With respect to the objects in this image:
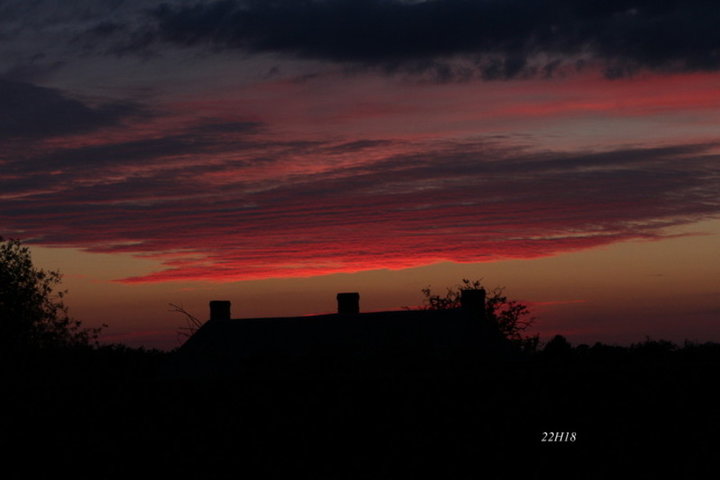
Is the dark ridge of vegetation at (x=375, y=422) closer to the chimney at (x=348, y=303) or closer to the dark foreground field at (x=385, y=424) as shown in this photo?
the dark foreground field at (x=385, y=424)

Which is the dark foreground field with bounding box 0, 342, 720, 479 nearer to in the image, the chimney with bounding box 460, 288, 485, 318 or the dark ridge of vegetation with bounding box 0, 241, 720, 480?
the dark ridge of vegetation with bounding box 0, 241, 720, 480

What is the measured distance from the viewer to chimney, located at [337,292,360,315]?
2031 inches

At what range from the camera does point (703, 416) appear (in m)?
38.1

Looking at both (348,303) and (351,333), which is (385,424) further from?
(348,303)

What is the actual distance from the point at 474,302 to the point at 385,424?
14.9 meters

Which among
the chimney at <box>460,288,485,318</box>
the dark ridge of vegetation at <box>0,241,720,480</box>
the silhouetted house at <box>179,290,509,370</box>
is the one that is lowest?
the dark ridge of vegetation at <box>0,241,720,480</box>

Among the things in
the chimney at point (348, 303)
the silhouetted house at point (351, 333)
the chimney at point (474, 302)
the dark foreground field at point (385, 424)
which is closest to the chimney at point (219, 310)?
the silhouetted house at point (351, 333)

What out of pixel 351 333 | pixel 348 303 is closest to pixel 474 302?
pixel 351 333

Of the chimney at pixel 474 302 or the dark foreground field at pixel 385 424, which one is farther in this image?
the chimney at pixel 474 302

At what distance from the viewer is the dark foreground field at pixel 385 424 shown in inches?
1304

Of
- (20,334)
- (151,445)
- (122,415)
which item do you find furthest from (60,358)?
(151,445)

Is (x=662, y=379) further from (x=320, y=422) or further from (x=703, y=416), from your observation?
(x=320, y=422)

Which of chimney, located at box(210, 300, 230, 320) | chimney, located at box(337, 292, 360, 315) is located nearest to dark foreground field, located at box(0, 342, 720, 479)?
chimney, located at box(337, 292, 360, 315)

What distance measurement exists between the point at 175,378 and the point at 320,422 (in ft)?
49.8
